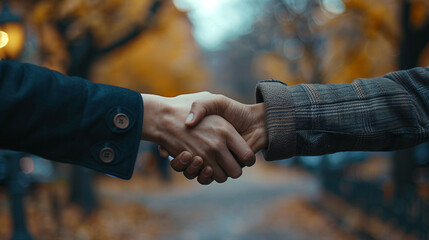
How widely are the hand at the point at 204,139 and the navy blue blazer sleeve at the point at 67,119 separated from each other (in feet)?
1.23

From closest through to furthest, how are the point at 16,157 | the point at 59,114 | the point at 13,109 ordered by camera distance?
the point at 13,109 < the point at 59,114 < the point at 16,157

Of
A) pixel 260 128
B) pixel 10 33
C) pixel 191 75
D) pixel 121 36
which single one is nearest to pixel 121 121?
pixel 260 128

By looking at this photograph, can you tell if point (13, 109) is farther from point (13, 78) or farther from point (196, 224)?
point (196, 224)

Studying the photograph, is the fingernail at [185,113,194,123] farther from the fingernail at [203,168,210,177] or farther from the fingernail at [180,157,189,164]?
the fingernail at [203,168,210,177]

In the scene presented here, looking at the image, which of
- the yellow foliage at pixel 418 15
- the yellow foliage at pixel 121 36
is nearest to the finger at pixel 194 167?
the yellow foliage at pixel 121 36

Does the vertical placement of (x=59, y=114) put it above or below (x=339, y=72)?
above

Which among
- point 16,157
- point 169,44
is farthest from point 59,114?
point 169,44

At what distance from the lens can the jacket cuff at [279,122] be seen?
2.52 meters

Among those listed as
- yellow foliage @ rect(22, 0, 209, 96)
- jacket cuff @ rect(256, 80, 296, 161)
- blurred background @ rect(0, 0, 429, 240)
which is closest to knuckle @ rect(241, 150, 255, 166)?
jacket cuff @ rect(256, 80, 296, 161)

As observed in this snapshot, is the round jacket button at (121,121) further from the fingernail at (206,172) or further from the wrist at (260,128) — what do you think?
the wrist at (260,128)

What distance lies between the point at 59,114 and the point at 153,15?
7226mm

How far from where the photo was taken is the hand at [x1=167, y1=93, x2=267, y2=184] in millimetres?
2836

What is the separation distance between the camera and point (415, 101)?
2.60 m

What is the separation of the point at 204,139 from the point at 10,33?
14.6 ft
